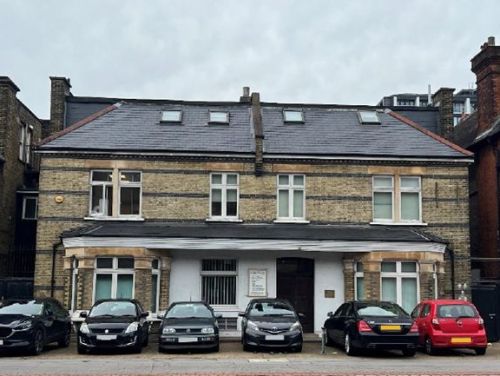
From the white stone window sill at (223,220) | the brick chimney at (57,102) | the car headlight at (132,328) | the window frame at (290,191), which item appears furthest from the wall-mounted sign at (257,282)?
the brick chimney at (57,102)

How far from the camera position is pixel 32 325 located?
1558 cm

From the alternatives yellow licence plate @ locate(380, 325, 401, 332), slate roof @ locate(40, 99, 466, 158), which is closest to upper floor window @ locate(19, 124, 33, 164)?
slate roof @ locate(40, 99, 466, 158)

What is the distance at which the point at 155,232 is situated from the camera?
20531 mm

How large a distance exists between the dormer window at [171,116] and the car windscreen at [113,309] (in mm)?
8819

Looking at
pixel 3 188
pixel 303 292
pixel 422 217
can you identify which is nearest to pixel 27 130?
pixel 3 188

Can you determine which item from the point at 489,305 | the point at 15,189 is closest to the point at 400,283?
the point at 489,305

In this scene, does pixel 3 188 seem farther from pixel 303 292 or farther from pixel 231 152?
pixel 303 292

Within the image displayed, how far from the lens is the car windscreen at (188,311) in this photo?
16.9 meters

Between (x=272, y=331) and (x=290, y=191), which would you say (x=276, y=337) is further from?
(x=290, y=191)

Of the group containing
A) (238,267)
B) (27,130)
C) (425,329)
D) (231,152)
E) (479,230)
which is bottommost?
(425,329)

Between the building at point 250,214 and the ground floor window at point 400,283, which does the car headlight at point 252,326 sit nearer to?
the building at point 250,214

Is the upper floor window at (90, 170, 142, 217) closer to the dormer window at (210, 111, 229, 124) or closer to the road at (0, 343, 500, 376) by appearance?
the dormer window at (210, 111, 229, 124)

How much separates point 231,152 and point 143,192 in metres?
3.42

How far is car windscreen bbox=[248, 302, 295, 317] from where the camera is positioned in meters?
17.0
